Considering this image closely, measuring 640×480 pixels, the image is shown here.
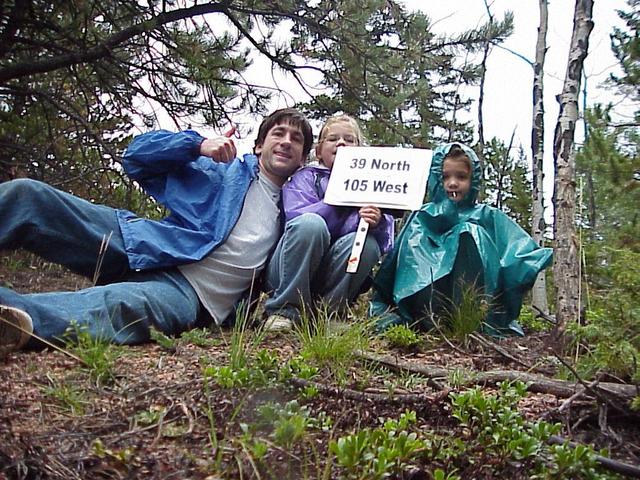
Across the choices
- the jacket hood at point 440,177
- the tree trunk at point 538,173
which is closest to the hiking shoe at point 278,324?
the jacket hood at point 440,177

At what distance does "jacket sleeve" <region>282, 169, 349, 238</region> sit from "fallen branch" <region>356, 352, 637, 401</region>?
3.95ft

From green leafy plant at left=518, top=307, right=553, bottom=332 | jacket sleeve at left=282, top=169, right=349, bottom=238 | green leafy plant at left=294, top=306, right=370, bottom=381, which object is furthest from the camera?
green leafy plant at left=518, top=307, right=553, bottom=332

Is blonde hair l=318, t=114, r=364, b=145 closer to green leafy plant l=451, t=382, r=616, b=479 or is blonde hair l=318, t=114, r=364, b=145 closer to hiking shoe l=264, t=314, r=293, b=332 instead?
hiking shoe l=264, t=314, r=293, b=332

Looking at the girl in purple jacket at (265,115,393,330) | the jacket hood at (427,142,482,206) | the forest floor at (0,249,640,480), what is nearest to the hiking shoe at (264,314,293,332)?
the girl in purple jacket at (265,115,393,330)

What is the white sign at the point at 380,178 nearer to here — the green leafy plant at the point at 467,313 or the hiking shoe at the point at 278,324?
the green leafy plant at the point at 467,313

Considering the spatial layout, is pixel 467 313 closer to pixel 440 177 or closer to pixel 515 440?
pixel 440 177

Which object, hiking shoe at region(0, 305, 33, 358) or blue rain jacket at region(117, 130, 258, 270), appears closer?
hiking shoe at region(0, 305, 33, 358)

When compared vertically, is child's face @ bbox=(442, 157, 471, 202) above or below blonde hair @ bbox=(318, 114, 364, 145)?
below

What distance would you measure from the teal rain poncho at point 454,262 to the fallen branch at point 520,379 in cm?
83

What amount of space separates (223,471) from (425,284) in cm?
209

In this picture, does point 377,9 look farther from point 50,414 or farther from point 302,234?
point 50,414

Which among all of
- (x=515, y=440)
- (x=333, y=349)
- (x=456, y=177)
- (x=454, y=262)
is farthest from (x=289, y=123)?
(x=515, y=440)

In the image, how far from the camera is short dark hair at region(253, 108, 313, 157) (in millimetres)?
3650

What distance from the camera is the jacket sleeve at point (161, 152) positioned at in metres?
3.40
